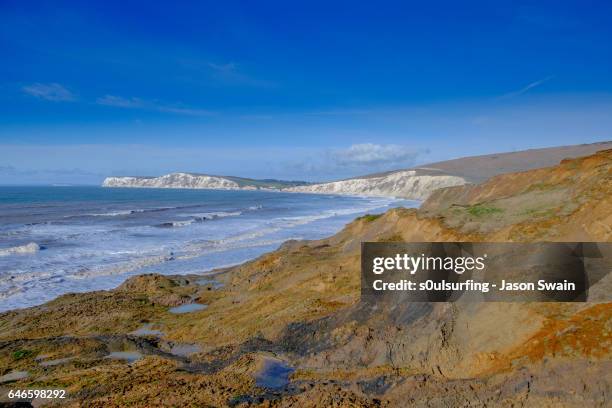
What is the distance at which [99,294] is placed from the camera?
856 inches

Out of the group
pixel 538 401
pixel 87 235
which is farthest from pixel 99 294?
pixel 87 235

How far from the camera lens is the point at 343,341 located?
12266mm

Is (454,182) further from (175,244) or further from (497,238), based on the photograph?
(497,238)

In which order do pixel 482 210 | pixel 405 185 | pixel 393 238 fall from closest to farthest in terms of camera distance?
pixel 482 210 → pixel 393 238 → pixel 405 185

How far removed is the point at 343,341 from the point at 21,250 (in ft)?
117

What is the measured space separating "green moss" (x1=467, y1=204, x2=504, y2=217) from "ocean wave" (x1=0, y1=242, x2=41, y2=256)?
35264 mm

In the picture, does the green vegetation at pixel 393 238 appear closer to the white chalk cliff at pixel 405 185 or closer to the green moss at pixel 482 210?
the green moss at pixel 482 210

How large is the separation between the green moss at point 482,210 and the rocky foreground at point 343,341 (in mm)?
122

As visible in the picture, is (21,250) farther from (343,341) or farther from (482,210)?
(482,210)

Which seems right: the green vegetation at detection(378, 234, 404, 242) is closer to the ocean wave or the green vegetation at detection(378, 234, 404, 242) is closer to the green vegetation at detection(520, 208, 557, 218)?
the green vegetation at detection(520, 208, 557, 218)

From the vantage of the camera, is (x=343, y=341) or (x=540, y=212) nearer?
(x=343, y=341)

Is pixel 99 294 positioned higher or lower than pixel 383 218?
lower

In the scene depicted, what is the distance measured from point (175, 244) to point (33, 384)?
98.3 feet

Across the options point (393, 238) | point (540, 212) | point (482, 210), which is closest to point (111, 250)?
point (393, 238)
